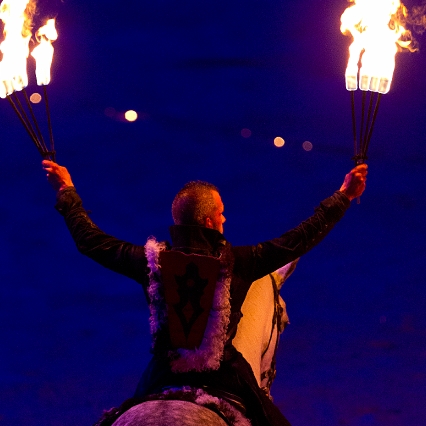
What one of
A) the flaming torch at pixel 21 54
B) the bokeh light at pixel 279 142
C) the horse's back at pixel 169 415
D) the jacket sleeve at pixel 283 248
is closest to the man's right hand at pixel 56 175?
the flaming torch at pixel 21 54

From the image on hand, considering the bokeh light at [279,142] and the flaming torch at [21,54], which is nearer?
the flaming torch at [21,54]

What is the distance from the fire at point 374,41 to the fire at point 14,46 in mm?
1446

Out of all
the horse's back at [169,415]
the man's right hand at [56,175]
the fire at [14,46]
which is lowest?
the horse's back at [169,415]

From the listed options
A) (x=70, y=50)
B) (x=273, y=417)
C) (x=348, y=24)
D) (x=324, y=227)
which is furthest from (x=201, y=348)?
(x=70, y=50)

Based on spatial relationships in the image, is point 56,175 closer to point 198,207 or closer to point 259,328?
point 198,207

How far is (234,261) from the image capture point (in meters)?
3.60

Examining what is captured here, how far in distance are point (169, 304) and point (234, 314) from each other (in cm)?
28

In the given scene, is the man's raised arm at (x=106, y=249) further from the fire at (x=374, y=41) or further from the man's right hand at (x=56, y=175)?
the fire at (x=374, y=41)

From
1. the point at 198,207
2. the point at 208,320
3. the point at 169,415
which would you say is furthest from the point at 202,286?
the point at 169,415

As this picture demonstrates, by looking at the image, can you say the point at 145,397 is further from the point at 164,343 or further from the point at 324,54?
the point at 324,54

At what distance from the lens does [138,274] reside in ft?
12.0

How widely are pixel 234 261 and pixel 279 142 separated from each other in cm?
399

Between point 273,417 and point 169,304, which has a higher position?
point 169,304

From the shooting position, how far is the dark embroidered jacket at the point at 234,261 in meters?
3.51
